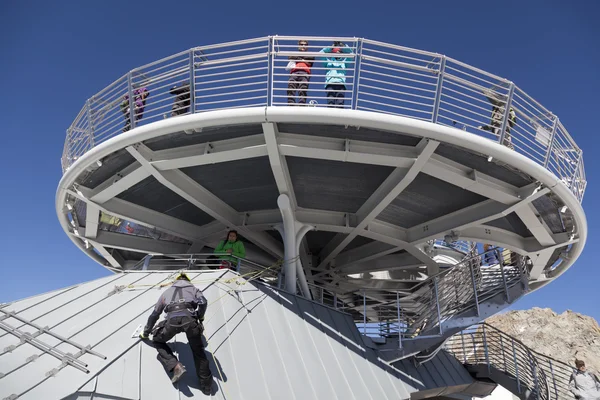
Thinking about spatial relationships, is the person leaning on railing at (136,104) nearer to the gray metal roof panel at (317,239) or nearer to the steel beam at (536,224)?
the gray metal roof panel at (317,239)

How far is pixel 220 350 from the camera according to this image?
8.57 meters

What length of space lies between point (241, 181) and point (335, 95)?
4210mm

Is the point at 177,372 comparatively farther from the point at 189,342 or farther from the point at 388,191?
the point at 388,191

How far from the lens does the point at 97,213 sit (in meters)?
14.2

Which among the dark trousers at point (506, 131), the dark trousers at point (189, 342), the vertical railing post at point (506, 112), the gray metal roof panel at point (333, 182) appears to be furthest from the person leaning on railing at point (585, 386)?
the dark trousers at point (189, 342)

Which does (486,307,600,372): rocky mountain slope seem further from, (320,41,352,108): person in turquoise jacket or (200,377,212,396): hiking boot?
(200,377,212,396): hiking boot

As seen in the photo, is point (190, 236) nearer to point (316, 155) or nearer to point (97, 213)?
point (97, 213)

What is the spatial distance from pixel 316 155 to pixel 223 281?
368 cm

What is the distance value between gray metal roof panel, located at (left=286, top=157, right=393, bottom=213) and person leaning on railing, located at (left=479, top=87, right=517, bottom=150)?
264cm

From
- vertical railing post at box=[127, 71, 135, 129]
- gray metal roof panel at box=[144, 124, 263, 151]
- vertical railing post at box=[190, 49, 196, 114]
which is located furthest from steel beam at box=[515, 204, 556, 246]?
vertical railing post at box=[127, 71, 135, 129]

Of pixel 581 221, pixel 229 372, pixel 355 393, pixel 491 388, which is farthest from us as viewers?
pixel 491 388

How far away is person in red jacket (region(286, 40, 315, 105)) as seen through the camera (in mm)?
9281

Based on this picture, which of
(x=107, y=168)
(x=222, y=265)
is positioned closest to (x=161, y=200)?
(x=107, y=168)

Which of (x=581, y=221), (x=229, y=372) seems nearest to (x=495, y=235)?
(x=581, y=221)
